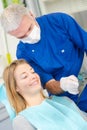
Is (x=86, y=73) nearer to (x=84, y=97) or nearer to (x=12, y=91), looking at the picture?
(x=84, y=97)

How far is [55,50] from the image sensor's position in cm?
173

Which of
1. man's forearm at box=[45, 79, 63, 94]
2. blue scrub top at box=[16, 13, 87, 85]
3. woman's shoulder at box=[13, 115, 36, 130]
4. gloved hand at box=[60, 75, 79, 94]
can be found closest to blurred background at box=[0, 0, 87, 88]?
blue scrub top at box=[16, 13, 87, 85]

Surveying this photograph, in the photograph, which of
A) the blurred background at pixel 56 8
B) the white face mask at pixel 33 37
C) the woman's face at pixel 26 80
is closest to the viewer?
the woman's face at pixel 26 80

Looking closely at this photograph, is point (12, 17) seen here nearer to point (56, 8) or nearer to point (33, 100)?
point (33, 100)

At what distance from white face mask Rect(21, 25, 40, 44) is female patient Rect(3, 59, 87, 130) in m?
0.16

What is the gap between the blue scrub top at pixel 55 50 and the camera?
1.71m

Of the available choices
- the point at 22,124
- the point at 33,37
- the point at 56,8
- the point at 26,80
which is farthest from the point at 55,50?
the point at 56,8

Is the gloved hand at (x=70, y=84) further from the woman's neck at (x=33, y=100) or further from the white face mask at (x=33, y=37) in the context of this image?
the white face mask at (x=33, y=37)

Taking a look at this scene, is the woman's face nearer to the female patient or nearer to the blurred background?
the female patient

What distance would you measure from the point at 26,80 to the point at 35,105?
0.54 ft

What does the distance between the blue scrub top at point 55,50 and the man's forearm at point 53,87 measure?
0.10 feet

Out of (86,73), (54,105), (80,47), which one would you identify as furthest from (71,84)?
(86,73)

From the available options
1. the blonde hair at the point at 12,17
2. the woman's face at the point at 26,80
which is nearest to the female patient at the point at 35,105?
the woman's face at the point at 26,80

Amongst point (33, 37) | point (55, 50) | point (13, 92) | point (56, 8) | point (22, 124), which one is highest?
point (56, 8)
